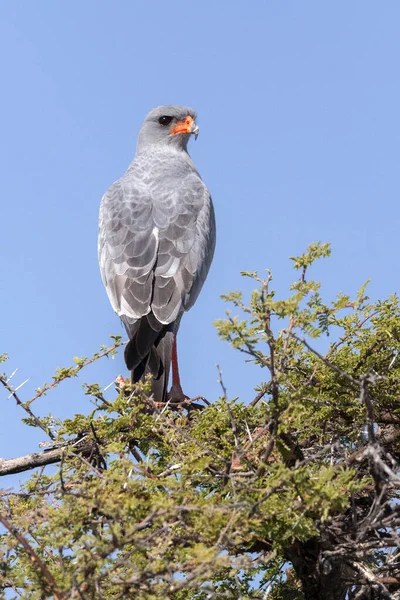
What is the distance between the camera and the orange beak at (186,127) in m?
8.84

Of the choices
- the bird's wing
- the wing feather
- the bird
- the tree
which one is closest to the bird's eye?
the bird

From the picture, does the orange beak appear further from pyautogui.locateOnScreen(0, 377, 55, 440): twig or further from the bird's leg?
pyautogui.locateOnScreen(0, 377, 55, 440): twig

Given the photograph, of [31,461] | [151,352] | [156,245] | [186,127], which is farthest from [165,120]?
[31,461]

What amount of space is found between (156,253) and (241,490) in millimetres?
3464

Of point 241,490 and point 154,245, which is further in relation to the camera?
point 154,245

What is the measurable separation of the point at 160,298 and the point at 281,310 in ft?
9.84

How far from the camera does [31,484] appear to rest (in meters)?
4.11

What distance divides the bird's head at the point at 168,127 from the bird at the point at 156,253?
1.64ft

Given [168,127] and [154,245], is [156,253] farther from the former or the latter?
[168,127]

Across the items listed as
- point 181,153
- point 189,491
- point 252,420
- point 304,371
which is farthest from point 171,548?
point 181,153

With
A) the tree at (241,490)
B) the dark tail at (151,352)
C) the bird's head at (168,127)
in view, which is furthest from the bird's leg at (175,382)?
the bird's head at (168,127)

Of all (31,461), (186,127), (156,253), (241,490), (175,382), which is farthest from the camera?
(186,127)

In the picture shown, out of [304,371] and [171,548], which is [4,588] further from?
[304,371]

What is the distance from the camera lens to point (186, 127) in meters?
8.96
